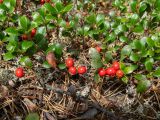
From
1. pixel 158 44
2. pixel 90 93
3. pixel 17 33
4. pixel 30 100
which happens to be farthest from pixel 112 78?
pixel 17 33

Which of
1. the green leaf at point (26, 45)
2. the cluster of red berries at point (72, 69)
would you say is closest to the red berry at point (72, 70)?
the cluster of red berries at point (72, 69)

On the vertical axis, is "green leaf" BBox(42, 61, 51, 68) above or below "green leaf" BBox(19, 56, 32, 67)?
below

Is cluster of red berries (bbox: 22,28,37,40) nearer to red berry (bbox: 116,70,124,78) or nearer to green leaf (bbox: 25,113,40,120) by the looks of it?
green leaf (bbox: 25,113,40,120)

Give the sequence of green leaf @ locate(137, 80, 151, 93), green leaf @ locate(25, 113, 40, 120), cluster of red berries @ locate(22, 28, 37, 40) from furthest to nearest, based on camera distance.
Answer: cluster of red berries @ locate(22, 28, 37, 40) → green leaf @ locate(137, 80, 151, 93) → green leaf @ locate(25, 113, 40, 120)

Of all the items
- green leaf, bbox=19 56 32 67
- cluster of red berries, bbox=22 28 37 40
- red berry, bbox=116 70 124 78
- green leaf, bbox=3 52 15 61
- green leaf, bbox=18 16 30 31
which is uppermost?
green leaf, bbox=18 16 30 31

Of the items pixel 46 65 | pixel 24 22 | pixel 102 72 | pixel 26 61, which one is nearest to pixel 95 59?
pixel 102 72

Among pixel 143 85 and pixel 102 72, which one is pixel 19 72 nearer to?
pixel 102 72

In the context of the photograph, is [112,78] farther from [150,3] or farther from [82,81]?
[150,3]

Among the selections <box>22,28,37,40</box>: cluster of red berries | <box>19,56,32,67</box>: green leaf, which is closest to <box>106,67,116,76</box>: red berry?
<box>19,56,32,67</box>: green leaf

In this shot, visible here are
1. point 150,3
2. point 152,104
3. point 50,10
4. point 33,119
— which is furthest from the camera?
point 150,3
